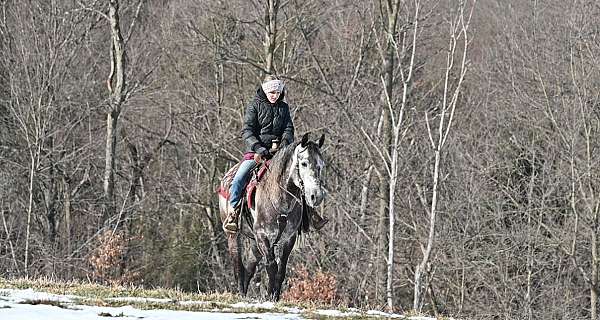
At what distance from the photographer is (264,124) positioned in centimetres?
1320

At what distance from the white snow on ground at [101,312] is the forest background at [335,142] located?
16726 millimetres

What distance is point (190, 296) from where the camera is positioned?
11898 mm

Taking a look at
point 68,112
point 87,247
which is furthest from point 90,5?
point 87,247

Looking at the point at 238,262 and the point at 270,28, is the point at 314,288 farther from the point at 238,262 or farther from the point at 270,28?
the point at 238,262

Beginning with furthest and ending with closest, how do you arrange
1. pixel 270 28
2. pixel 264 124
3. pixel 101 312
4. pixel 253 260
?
pixel 270 28 → pixel 253 260 → pixel 264 124 → pixel 101 312

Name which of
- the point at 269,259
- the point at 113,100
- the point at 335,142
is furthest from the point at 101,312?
the point at 113,100

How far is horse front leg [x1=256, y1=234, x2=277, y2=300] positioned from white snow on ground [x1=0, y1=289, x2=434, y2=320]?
136 cm

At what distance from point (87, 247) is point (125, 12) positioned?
9.54m

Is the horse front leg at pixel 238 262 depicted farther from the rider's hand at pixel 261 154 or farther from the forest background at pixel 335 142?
the forest background at pixel 335 142

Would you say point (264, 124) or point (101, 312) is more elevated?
point (264, 124)

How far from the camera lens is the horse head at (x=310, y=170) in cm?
1191

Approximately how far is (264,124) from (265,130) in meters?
0.08

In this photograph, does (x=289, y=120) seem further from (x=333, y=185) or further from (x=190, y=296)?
(x=333, y=185)

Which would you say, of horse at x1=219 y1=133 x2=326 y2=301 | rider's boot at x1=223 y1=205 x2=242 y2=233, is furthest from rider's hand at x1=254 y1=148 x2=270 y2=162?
rider's boot at x1=223 y1=205 x2=242 y2=233
